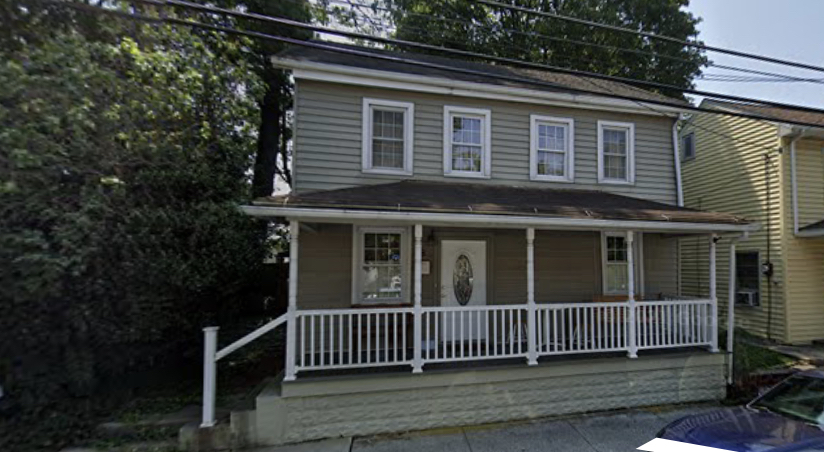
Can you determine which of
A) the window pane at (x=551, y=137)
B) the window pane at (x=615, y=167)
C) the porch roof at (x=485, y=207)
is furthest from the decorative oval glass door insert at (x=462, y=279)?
the window pane at (x=615, y=167)

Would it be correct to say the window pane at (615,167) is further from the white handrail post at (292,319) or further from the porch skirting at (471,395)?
the white handrail post at (292,319)

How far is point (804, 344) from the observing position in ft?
30.3

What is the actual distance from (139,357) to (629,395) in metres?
8.04

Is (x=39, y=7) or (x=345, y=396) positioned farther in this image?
(x=39, y=7)

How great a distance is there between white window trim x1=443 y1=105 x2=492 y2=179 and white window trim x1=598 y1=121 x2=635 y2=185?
2.64 meters

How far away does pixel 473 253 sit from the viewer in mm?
7965

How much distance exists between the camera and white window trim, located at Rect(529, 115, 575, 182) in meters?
8.38

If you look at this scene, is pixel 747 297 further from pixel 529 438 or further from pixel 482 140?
pixel 529 438

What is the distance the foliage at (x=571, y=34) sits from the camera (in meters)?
16.2

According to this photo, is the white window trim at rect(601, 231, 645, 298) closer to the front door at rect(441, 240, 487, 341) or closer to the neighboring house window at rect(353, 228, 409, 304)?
the front door at rect(441, 240, 487, 341)

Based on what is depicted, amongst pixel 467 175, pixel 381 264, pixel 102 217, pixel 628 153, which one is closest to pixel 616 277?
pixel 628 153

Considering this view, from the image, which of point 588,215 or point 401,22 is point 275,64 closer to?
point 588,215

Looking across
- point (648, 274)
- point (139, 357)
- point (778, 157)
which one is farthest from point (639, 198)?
point (139, 357)

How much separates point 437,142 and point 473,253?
241 centimetres
